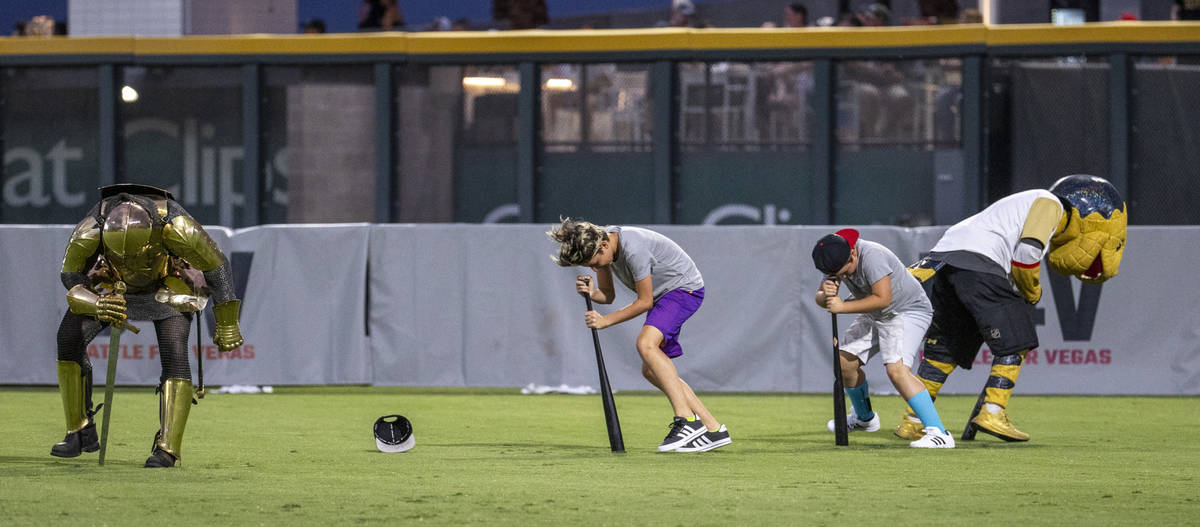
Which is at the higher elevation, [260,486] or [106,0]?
[106,0]

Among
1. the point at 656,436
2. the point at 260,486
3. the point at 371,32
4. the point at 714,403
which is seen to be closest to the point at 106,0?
the point at 371,32

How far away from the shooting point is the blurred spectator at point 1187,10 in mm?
16688

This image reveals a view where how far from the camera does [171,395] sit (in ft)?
24.8

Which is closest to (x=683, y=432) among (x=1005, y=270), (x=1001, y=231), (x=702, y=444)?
(x=702, y=444)

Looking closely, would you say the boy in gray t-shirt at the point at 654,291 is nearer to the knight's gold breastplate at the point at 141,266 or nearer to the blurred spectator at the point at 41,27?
→ the knight's gold breastplate at the point at 141,266

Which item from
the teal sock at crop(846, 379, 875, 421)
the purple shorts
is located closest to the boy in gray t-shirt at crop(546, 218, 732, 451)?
the purple shorts

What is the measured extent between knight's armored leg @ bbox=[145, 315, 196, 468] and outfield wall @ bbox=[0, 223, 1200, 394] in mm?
6516

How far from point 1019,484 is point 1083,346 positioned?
737 cm

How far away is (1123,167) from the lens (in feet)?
54.0

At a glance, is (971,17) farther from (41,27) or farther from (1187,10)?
(41,27)

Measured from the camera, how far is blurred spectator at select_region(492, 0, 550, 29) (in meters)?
17.7

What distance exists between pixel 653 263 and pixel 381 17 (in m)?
10.5

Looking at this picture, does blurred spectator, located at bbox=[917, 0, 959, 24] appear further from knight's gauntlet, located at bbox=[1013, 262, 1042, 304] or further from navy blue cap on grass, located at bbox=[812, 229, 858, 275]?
navy blue cap on grass, located at bbox=[812, 229, 858, 275]

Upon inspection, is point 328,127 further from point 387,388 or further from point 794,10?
point 794,10
